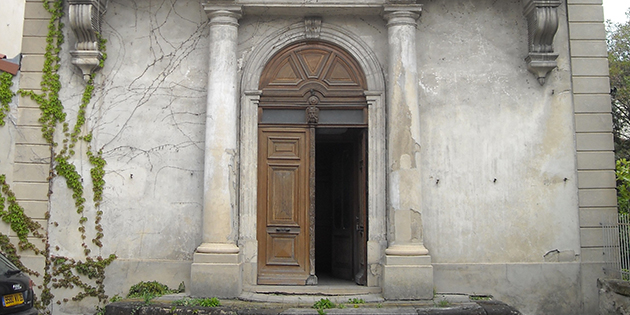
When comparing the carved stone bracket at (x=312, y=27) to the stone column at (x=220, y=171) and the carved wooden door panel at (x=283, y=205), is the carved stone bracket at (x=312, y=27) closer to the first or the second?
the stone column at (x=220, y=171)

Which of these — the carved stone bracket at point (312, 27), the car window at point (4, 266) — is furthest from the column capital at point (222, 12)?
the car window at point (4, 266)

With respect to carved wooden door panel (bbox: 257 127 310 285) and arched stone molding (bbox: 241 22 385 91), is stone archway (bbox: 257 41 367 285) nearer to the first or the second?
carved wooden door panel (bbox: 257 127 310 285)

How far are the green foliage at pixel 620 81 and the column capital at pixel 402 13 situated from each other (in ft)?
25.0

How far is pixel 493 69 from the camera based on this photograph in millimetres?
8141

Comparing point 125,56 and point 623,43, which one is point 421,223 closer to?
point 125,56

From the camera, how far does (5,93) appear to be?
8.02 metres

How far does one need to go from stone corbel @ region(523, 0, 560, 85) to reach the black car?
7.53 m

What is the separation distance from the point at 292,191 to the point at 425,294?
2.51 meters

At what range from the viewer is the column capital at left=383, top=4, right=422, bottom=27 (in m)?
7.74

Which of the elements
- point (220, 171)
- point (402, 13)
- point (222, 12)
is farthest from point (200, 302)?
point (402, 13)

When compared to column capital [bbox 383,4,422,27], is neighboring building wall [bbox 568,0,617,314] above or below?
below

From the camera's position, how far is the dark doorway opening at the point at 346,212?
8305 millimetres

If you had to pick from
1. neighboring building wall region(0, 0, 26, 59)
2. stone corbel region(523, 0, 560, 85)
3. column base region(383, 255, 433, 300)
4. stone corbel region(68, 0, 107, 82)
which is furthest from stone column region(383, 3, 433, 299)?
neighboring building wall region(0, 0, 26, 59)

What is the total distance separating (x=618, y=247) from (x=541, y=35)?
335cm
